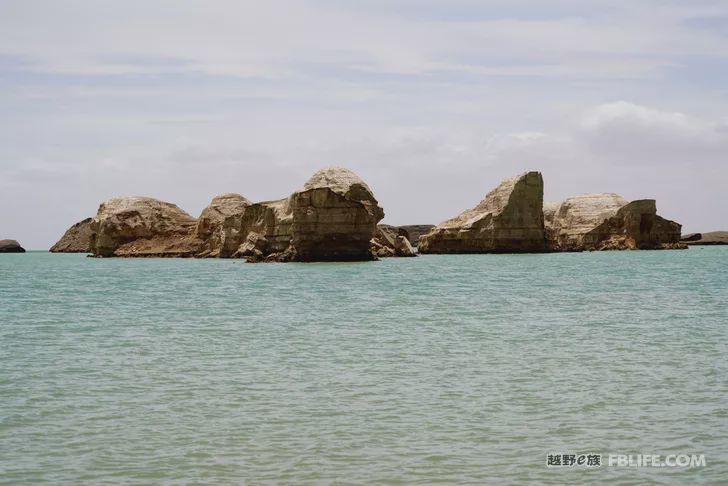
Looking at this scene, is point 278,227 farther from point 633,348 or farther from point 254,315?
point 633,348

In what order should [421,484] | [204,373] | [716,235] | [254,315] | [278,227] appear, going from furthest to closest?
[716,235]
[278,227]
[254,315]
[204,373]
[421,484]

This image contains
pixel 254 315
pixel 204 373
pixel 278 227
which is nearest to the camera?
pixel 204 373

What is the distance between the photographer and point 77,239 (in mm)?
164000

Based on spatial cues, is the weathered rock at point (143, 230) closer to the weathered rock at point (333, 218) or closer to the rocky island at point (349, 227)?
the rocky island at point (349, 227)

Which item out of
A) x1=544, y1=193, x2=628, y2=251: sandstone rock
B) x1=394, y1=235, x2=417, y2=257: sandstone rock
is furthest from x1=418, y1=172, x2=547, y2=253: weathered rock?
x1=544, y1=193, x2=628, y2=251: sandstone rock

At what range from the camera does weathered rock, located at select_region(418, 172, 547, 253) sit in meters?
97.9

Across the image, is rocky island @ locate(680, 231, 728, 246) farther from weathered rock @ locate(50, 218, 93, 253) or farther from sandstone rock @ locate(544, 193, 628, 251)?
weathered rock @ locate(50, 218, 93, 253)

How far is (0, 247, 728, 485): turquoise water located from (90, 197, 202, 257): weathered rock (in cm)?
8326

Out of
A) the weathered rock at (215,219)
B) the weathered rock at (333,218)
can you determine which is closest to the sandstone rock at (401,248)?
the weathered rock at (215,219)

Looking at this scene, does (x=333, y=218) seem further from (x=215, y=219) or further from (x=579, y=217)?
(x=579, y=217)

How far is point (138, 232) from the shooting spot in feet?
362

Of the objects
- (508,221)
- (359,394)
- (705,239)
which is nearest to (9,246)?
(508,221)

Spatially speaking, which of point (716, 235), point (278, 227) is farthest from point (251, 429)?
point (716, 235)

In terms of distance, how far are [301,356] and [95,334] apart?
22.5ft
